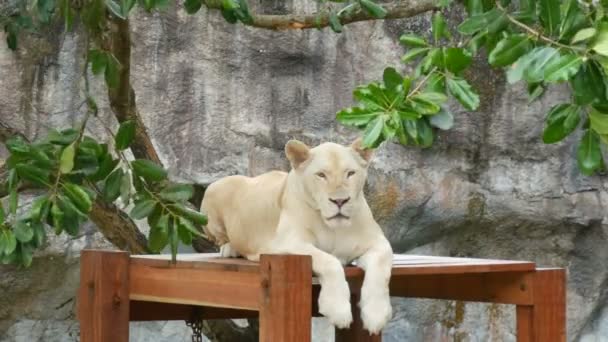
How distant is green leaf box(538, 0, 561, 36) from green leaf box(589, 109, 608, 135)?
20 centimetres

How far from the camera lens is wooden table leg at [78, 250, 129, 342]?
3.78m

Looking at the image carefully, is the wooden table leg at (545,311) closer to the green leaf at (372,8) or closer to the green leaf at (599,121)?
the green leaf at (372,8)

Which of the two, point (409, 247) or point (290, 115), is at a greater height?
point (290, 115)

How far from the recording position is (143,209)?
3.27m

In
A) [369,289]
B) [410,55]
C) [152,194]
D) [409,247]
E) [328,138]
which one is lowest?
[369,289]

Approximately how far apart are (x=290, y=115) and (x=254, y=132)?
9.5 inches

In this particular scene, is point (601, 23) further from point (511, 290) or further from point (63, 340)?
point (63, 340)

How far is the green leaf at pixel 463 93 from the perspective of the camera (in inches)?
103

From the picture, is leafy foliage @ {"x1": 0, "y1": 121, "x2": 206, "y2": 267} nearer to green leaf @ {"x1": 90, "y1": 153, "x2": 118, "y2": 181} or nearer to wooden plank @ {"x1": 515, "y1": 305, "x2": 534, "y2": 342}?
green leaf @ {"x1": 90, "y1": 153, "x2": 118, "y2": 181}

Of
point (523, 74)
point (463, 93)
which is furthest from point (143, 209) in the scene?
point (523, 74)

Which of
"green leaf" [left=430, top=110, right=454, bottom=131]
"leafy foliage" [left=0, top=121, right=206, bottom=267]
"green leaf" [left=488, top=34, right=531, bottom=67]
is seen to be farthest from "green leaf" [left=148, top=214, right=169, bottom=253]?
"green leaf" [left=488, top=34, right=531, bottom=67]

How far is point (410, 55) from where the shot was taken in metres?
2.83

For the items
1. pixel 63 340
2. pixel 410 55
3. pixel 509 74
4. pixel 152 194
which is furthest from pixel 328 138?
pixel 509 74

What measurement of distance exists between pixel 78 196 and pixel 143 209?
0.64 feet
